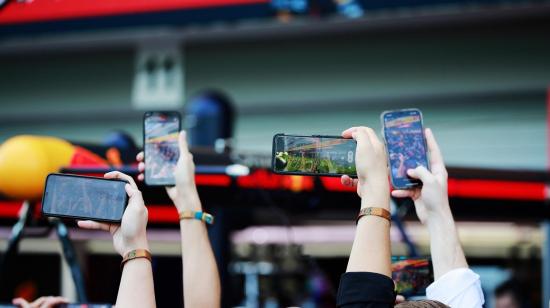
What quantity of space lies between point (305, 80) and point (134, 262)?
8167mm

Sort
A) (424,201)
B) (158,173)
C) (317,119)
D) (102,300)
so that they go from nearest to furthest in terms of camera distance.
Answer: (424,201), (158,173), (102,300), (317,119)

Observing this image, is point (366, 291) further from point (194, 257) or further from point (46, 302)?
point (46, 302)

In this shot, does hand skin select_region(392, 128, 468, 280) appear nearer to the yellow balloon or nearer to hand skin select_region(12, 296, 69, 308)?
hand skin select_region(12, 296, 69, 308)

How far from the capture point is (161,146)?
2875mm

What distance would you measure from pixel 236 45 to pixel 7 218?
19.5 feet

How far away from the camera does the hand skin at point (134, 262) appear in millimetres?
2094

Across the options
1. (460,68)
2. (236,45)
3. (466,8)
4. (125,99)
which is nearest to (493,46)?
(460,68)

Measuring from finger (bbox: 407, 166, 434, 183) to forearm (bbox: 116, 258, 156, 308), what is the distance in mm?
788

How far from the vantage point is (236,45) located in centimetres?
1029

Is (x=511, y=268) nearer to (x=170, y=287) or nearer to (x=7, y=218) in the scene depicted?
(x=170, y=287)

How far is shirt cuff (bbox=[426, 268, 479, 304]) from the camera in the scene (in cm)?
223

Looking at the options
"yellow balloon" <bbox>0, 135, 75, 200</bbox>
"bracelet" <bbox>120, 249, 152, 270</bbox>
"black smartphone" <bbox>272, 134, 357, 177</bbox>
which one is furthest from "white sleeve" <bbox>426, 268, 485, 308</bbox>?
"yellow balloon" <bbox>0, 135, 75, 200</bbox>

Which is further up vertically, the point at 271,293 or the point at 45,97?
the point at 45,97

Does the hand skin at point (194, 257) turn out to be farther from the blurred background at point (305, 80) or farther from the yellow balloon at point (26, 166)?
the blurred background at point (305, 80)
